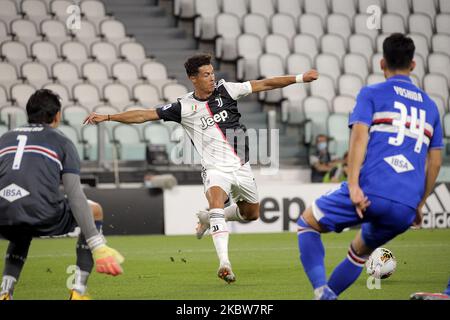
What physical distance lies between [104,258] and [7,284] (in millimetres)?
1049

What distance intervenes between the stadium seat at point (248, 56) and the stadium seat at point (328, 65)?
1327 millimetres

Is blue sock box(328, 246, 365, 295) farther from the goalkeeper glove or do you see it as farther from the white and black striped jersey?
the white and black striped jersey

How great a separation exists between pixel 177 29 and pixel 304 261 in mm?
16452

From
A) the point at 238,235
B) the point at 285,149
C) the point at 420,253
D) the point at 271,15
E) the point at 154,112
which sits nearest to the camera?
the point at 154,112

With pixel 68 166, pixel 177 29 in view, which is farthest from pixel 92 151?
pixel 68 166

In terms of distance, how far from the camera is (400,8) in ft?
76.6

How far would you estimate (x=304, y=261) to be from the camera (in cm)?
664

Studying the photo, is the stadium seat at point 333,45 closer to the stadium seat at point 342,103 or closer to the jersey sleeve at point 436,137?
the stadium seat at point 342,103

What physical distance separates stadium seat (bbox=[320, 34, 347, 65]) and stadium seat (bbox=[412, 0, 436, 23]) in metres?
2.53

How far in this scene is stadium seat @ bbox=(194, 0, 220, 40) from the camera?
21766 mm

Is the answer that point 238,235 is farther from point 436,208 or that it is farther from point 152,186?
point 436,208

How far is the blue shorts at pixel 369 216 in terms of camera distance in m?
6.29

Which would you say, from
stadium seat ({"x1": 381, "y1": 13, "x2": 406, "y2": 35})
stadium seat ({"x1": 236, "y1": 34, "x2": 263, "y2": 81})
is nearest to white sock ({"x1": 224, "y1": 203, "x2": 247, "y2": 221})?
stadium seat ({"x1": 236, "y1": 34, "x2": 263, "y2": 81})

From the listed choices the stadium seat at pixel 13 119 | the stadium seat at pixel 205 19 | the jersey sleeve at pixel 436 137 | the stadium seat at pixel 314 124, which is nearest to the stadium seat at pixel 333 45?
the stadium seat at pixel 205 19
